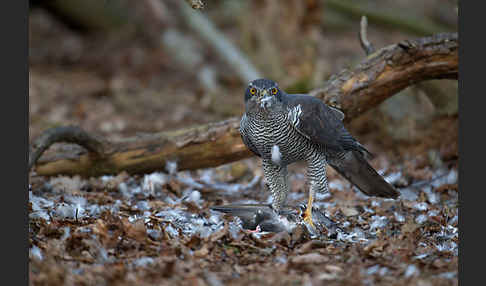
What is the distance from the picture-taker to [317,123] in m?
4.17

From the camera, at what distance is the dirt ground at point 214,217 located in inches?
123

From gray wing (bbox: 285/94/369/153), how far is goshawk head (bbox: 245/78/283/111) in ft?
0.81

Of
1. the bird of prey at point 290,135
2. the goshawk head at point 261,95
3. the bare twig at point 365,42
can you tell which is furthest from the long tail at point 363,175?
the bare twig at point 365,42

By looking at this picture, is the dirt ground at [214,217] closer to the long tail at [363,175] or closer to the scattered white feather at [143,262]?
the scattered white feather at [143,262]

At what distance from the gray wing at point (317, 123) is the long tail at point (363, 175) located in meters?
0.31

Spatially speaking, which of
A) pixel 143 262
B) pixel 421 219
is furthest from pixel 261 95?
pixel 421 219

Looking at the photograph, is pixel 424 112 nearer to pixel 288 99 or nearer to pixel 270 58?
pixel 270 58

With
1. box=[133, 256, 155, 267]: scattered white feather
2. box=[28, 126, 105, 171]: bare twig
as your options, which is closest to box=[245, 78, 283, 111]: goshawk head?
box=[133, 256, 155, 267]: scattered white feather

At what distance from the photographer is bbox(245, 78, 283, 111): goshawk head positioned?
384cm

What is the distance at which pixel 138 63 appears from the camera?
1190 cm

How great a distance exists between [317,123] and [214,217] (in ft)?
4.17

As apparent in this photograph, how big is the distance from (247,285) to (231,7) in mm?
10543

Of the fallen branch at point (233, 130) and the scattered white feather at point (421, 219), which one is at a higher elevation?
the fallen branch at point (233, 130)

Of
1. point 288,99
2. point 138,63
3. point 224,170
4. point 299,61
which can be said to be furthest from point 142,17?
point 288,99
